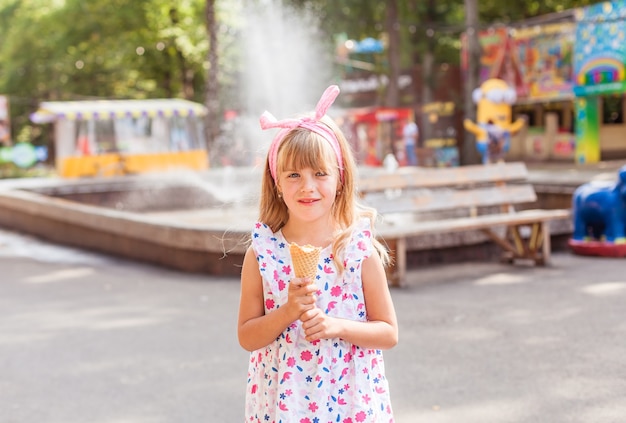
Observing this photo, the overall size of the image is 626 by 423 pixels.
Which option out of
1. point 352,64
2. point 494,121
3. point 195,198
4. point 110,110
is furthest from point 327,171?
point 352,64

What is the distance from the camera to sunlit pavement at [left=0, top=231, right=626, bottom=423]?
15.4 ft

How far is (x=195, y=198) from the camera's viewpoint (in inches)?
774

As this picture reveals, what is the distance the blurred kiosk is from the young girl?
27.1 metres

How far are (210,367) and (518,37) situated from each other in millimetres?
25897

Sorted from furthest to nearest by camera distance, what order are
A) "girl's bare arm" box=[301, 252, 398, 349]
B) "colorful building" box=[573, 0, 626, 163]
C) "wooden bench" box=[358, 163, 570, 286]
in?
"colorful building" box=[573, 0, 626, 163] < "wooden bench" box=[358, 163, 570, 286] < "girl's bare arm" box=[301, 252, 398, 349]

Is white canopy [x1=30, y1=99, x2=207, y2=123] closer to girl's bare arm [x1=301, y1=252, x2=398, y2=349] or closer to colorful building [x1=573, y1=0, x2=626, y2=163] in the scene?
colorful building [x1=573, y1=0, x2=626, y2=163]

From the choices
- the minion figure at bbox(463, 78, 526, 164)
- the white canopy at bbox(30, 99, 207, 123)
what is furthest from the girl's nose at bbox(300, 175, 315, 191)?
the white canopy at bbox(30, 99, 207, 123)

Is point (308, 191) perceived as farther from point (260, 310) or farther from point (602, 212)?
point (602, 212)

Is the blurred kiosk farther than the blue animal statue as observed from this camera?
Yes

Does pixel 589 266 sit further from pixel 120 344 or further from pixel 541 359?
pixel 120 344

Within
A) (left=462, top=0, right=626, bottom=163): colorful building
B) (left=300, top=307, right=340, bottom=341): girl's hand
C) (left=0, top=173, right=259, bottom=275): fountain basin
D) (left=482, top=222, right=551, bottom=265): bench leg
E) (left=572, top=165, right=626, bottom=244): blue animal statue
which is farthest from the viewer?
(left=462, top=0, right=626, bottom=163): colorful building

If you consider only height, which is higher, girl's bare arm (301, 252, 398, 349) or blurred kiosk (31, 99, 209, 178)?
blurred kiosk (31, 99, 209, 178)

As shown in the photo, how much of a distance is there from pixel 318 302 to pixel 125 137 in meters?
28.0

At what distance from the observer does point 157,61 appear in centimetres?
4138
